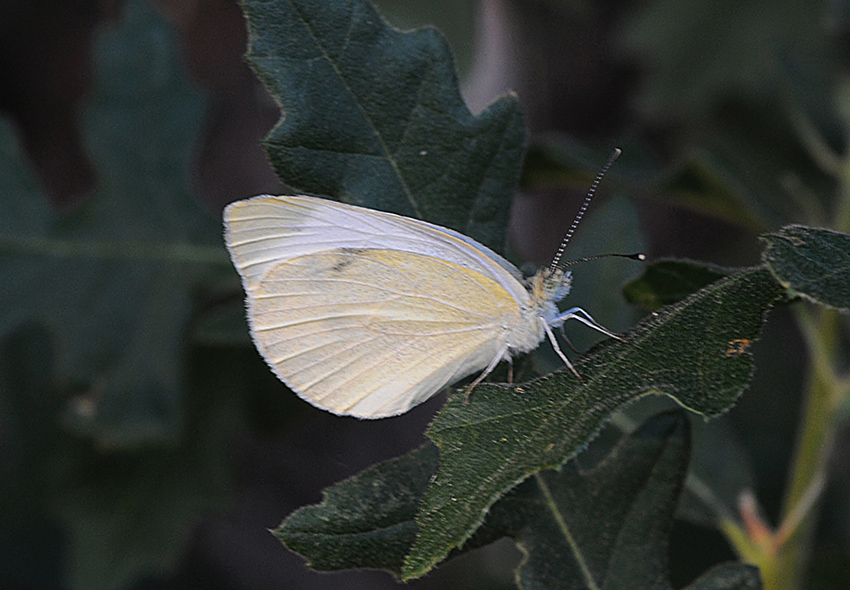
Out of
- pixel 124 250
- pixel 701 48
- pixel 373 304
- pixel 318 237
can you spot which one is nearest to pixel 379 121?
pixel 318 237

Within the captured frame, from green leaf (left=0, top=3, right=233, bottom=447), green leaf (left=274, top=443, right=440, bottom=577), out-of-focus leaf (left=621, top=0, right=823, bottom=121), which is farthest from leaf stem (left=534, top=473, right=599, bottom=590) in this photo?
out-of-focus leaf (left=621, top=0, right=823, bottom=121)

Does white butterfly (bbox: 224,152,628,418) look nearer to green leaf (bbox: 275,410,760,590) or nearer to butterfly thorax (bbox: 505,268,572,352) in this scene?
butterfly thorax (bbox: 505,268,572,352)

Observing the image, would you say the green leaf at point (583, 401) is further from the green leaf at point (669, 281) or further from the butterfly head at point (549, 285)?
the butterfly head at point (549, 285)

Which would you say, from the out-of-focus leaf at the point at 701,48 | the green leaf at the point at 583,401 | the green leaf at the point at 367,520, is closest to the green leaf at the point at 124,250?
the green leaf at the point at 367,520

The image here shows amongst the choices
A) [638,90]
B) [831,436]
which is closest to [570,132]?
[638,90]

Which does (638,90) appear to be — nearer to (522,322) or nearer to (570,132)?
(570,132)

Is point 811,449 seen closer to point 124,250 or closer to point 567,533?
point 567,533
